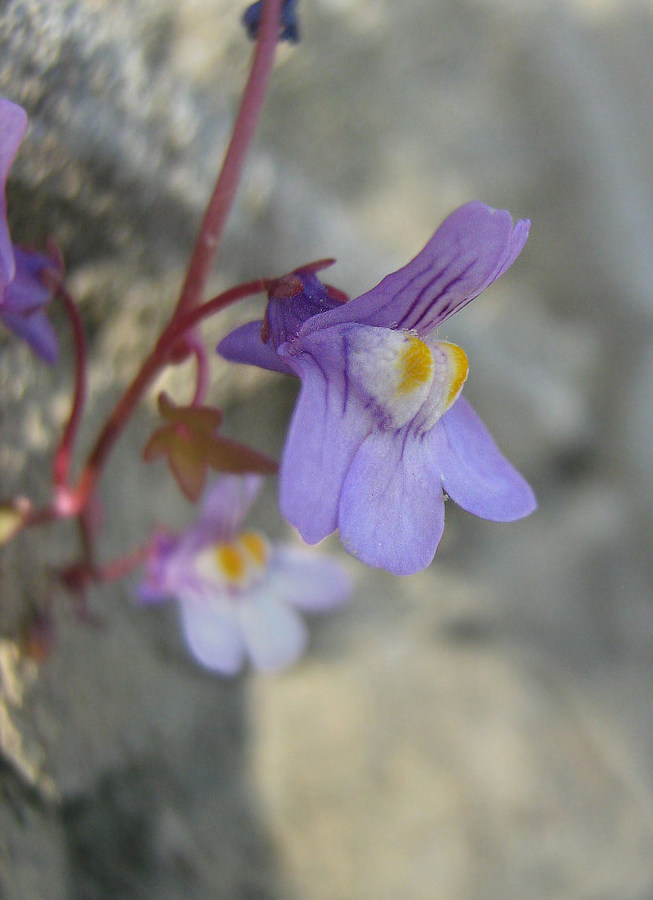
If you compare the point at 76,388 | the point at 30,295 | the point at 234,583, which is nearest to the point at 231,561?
the point at 234,583

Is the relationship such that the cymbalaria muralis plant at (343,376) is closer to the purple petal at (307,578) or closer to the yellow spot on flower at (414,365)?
the yellow spot on flower at (414,365)

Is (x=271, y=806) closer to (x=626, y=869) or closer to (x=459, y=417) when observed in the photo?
(x=626, y=869)

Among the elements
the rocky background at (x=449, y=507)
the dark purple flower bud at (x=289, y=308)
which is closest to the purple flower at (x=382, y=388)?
the dark purple flower bud at (x=289, y=308)

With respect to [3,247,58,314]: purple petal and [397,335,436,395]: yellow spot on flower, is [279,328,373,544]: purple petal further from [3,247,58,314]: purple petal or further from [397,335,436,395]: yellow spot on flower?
[3,247,58,314]: purple petal

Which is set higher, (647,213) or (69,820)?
(647,213)

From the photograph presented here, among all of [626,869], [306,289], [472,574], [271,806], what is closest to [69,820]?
[271,806]

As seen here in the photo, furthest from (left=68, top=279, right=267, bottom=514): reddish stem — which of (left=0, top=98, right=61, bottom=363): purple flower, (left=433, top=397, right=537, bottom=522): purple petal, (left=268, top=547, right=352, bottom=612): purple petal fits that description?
(left=268, top=547, right=352, bottom=612): purple petal
